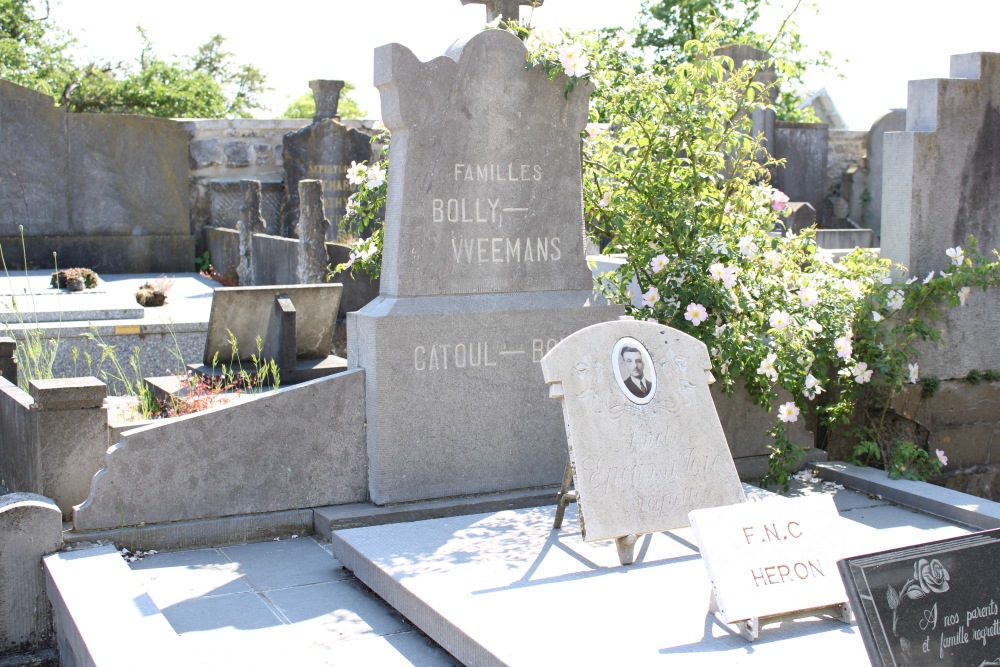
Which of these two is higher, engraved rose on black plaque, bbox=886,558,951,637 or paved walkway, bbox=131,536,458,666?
engraved rose on black plaque, bbox=886,558,951,637

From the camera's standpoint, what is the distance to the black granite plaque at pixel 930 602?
2.98 m

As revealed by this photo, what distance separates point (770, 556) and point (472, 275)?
87.4 inches

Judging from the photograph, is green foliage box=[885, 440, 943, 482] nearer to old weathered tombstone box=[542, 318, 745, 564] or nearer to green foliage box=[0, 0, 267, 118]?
old weathered tombstone box=[542, 318, 745, 564]

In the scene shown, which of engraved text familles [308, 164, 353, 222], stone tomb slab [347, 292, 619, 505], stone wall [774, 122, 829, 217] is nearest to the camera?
stone tomb slab [347, 292, 619, 505]

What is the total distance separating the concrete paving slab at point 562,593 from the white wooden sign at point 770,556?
98 millimetres

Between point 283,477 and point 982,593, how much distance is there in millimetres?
3096

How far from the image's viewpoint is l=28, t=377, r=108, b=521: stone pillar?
471 centimetres

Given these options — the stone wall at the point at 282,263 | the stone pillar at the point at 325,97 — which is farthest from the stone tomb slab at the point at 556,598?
the stone pillar at the point at 325,97

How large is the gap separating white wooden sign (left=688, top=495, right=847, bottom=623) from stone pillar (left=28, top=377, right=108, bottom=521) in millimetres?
2747

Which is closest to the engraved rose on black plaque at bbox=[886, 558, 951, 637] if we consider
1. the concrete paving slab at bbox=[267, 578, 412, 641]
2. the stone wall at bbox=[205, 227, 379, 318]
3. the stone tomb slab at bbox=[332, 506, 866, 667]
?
the stone tomb slab at bbox=[332, 506, 866, 667]

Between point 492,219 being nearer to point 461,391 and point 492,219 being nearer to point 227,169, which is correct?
point 461,391

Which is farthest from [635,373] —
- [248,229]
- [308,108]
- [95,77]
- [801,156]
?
[308,108]

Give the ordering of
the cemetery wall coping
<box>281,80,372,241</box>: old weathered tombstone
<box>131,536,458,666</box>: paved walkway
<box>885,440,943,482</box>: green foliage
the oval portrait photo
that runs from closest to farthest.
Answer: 1. the cemetery wall coping
2. <box>131,536,458,666</box>: paved walkway
3. the oval portrait photo
4. <box>885,440,943,482</box>: green foliage
5. <box>281,80,372,241</box>: old weathered tombstone

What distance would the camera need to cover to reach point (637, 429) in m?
4.48
